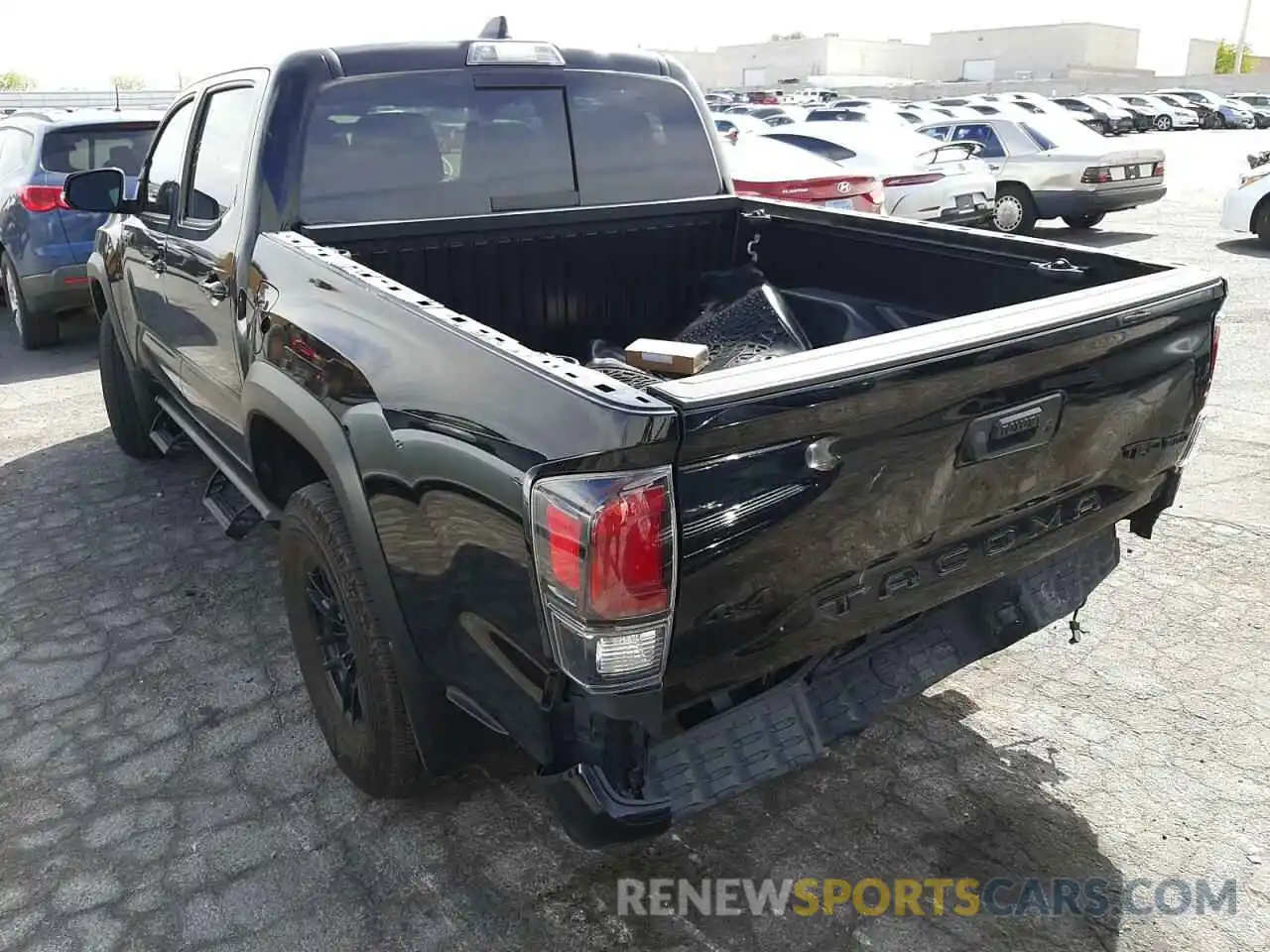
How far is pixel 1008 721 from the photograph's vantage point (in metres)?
3.31

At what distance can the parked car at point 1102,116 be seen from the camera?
38438 millimetres

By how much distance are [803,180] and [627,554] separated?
7.21 m

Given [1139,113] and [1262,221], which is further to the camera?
[1139,113]

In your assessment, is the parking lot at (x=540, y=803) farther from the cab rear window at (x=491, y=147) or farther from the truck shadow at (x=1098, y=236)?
the truck shadow at (x=1098, y=236)

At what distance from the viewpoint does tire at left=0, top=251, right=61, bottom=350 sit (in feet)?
26.2

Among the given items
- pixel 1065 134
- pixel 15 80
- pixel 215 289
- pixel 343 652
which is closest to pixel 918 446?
pixel 343 652

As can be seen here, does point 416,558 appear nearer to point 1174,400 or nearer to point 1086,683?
point 1174,400

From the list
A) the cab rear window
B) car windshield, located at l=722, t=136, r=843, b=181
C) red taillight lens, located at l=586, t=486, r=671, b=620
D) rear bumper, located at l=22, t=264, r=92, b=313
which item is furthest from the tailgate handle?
rear bumper, located at l=22, t=264, r=92, b=313

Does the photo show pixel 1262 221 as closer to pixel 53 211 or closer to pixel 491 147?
pixel 491 147

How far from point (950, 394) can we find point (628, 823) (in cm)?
109

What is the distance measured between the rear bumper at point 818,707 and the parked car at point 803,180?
5877mm

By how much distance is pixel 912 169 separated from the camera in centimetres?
1037

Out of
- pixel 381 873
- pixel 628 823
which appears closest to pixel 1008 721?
pixel 628 823

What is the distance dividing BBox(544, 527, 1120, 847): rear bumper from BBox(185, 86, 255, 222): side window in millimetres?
2451
